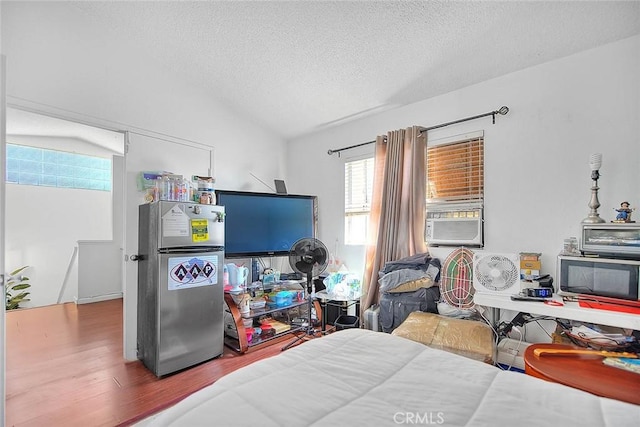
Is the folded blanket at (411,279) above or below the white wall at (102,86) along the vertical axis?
below

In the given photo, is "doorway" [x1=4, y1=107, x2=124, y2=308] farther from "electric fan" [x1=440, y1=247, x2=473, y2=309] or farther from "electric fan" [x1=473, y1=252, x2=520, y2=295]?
"electric fan" [x1=473, y1=252, x2=520, y2=295]

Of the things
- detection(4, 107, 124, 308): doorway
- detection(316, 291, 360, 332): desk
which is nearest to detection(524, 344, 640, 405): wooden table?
detection(316, 291, 360, 332): desk

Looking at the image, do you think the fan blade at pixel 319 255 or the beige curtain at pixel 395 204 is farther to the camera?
the fan blade at pixel 319 255

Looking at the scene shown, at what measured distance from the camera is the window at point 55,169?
14.8 ft

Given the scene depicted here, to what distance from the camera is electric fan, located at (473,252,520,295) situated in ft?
6.58

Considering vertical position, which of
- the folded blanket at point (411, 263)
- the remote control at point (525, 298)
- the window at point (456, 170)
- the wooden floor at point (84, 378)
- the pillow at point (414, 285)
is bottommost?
the wooden floor at point (84, 378)

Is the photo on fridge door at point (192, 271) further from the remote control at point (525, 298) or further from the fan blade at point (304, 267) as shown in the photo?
the remote control at point (525, 298)

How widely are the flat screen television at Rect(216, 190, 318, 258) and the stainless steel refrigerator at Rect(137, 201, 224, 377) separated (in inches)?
13.4

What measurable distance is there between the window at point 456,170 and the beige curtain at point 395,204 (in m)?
0.11

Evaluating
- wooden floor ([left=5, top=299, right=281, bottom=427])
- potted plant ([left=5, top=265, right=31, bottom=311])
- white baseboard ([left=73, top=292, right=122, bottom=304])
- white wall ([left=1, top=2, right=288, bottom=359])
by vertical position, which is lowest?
white baseboard ([left=73, top=292, right=122, bottom=304])

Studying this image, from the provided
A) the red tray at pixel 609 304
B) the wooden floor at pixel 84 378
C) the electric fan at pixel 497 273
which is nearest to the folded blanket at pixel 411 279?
the electric fan at pixel 497 273

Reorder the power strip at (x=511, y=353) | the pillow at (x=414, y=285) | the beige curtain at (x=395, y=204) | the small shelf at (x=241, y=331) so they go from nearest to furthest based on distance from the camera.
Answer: the power strip at (x=511, y=353), the pillow at (x=414, y=285), the small shelf at (x=241, y=331), the beige curtain at (x=395, y=204)

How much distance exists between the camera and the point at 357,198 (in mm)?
3543

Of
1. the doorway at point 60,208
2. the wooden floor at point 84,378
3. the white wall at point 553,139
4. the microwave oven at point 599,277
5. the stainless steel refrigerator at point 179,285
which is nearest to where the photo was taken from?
the microwave oven at point 599,277
